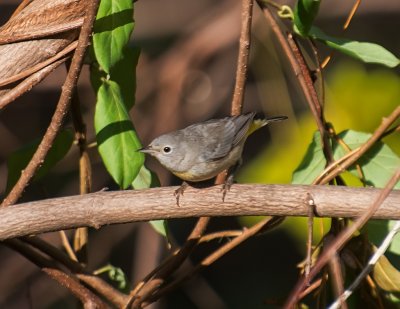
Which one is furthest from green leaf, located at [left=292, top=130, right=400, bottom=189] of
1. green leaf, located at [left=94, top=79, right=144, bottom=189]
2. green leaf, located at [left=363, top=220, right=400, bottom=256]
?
green leaf, located at [left=94, top=79, right=144, bottom=189]

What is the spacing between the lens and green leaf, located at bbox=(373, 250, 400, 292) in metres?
2.12

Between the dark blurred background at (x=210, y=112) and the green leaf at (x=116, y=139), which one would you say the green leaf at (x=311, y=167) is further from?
the dark blurred background at (x=210, y=112)

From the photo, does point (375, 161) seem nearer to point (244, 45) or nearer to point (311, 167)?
point (311, 167)

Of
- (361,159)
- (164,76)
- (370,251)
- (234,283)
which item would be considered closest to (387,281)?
(370,251)

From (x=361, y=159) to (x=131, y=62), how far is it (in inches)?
27.5

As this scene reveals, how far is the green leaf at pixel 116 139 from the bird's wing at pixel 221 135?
898 mm

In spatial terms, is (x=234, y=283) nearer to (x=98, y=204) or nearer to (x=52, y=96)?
(x=52, y=96)

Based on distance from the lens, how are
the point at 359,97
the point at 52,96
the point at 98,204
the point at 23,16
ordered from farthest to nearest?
the point at 52,96
the point at 359,97
the point at 23,16
the point at 98,204

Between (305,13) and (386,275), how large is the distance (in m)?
0.76

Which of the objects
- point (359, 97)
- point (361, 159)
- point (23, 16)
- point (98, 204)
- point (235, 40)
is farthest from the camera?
point (235, 40)

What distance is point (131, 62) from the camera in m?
2.13

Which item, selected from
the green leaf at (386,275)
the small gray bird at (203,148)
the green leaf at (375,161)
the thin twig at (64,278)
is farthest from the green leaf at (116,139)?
Answer: the small gray bird at (203,148)

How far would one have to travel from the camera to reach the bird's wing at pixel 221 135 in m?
2.92

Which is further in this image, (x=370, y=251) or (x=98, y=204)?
(x=370, y=251)
